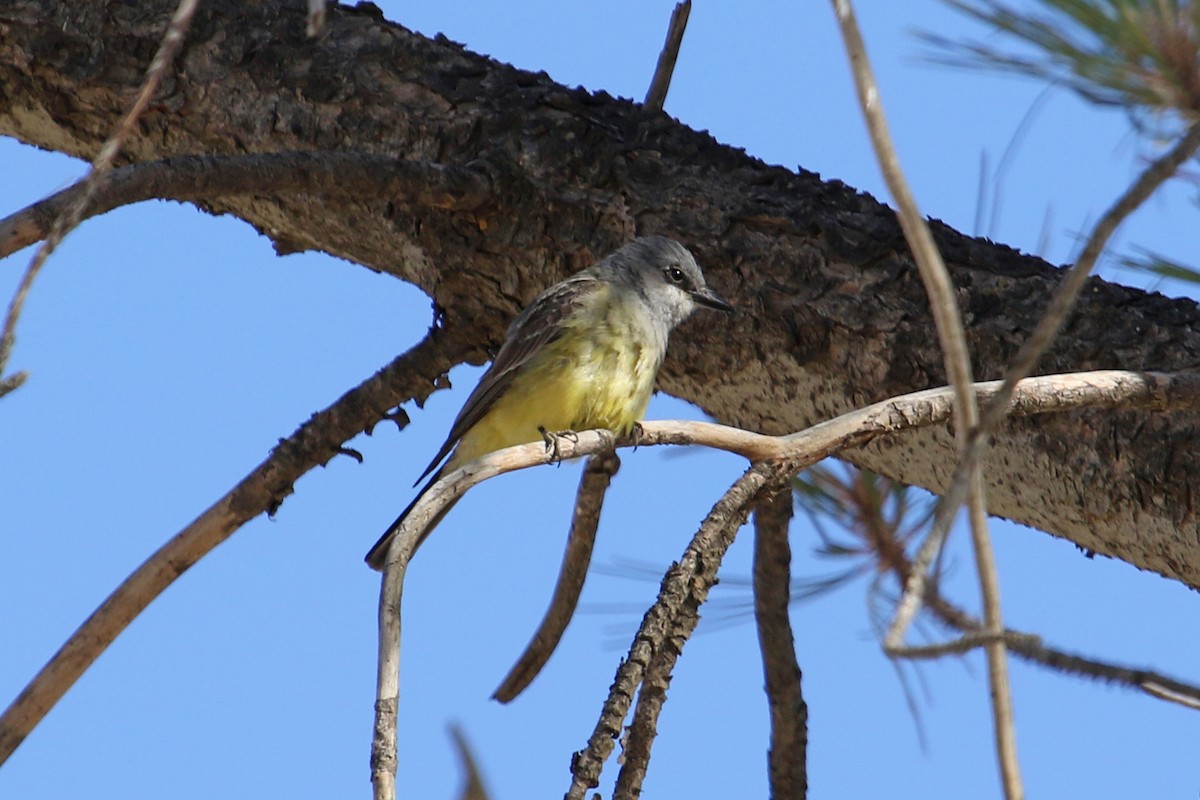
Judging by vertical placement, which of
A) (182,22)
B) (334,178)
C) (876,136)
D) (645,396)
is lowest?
(182,22)

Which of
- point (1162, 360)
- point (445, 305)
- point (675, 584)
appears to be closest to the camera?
point (675, 584)

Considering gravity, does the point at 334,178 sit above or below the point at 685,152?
below

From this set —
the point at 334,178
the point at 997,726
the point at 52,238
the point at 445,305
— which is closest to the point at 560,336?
the point at 445,305

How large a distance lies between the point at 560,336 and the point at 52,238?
3482 millimetres

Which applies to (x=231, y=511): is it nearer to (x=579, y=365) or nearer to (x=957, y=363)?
(x=579, y=365)

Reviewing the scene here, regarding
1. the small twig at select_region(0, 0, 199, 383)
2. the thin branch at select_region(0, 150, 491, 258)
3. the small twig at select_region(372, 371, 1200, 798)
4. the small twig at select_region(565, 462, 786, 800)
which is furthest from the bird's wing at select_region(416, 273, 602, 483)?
the small twig at select_region(0, 0, 199, 383)

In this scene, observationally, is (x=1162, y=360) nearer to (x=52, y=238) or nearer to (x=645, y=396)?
(x=645, y=396)

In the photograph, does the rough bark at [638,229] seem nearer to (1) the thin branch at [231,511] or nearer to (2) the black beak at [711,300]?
(2) the black beak at [711,300]

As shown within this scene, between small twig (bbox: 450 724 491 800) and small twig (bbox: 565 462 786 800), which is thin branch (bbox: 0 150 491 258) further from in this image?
small twig (bbox: 450 724 491 800)

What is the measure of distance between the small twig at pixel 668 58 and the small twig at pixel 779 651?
1210 mm

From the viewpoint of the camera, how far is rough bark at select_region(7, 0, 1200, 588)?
139 inches

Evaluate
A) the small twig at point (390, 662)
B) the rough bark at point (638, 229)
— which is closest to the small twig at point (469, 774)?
the small twig at point (390, 662)

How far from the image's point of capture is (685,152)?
423cm

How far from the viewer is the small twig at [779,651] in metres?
4.25
